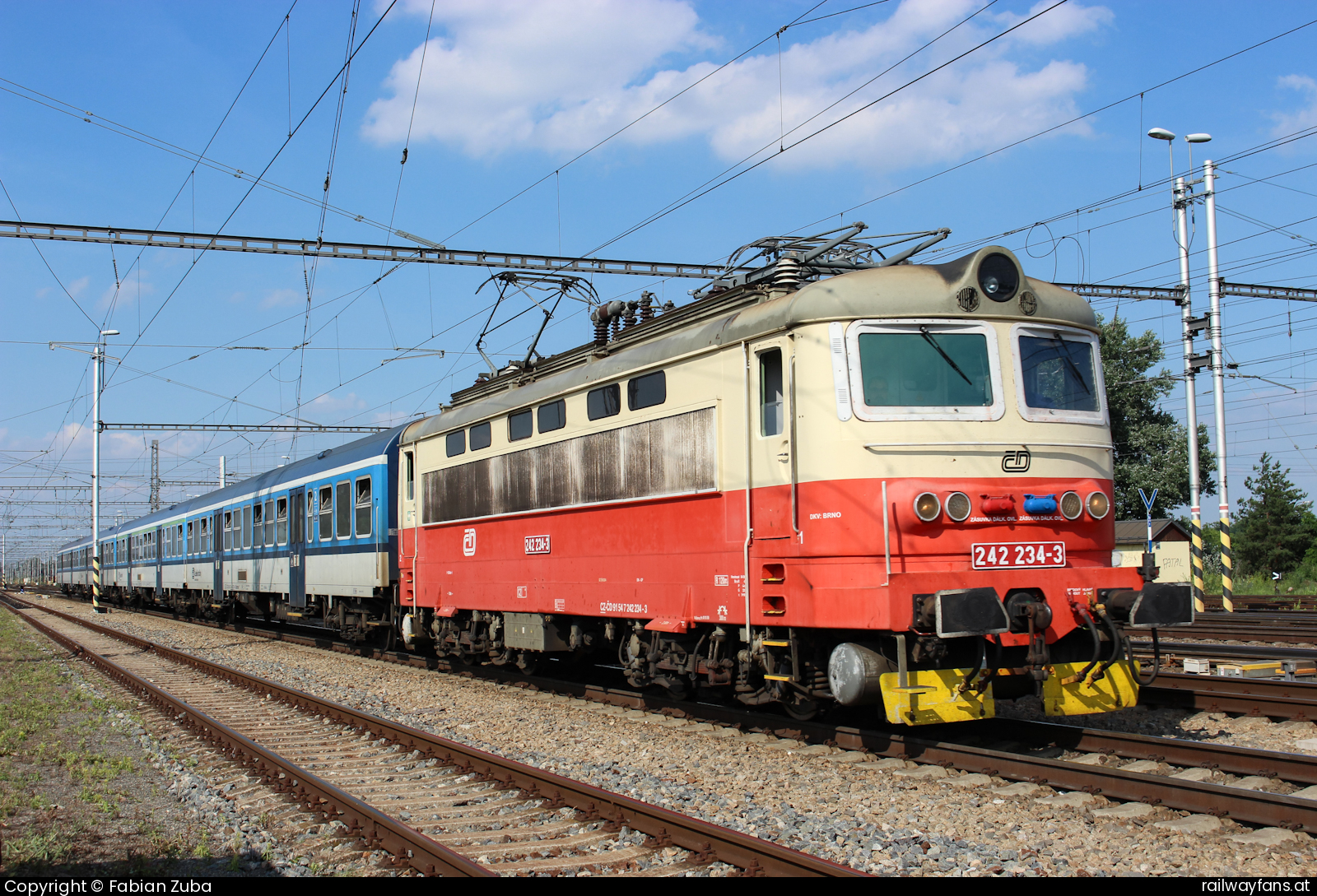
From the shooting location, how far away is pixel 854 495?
7703 mm

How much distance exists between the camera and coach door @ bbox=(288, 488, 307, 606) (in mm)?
21812

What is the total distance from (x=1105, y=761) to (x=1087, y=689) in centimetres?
56

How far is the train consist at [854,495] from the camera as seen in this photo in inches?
298

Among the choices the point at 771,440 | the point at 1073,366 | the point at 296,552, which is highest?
the point at 1073,366

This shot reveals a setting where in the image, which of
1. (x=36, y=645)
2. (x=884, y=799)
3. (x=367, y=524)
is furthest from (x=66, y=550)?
(x=884, y=799)

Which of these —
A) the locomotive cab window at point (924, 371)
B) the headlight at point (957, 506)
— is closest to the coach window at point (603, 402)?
the locomotive cab window at point (924, 371)

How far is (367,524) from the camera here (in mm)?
18281

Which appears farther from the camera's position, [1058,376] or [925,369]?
[1058,376]

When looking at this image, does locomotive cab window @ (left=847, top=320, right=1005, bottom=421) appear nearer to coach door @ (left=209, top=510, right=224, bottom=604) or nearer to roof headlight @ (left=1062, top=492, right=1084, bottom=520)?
roof headlight @ (left=1062, top=492, right=1084, bottom=520)

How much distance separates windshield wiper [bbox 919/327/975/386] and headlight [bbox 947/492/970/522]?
0.94m

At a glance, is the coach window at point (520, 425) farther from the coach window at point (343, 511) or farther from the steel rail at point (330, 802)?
the coach window at point (343, 511)

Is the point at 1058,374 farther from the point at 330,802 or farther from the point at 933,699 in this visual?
the point at 330,802

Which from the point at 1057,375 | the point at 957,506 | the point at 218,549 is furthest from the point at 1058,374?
the point at 218,549

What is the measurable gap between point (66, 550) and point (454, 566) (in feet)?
200
